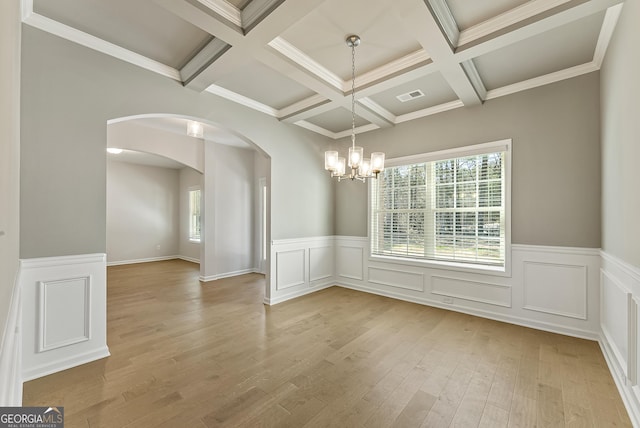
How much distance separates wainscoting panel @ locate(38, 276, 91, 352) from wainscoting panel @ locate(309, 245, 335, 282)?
3077mm

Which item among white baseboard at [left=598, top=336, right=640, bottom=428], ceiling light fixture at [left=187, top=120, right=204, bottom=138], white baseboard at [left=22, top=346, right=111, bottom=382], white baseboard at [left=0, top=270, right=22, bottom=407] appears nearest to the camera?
white baseboard at [left=0, top=270, right=22, bottom=407]

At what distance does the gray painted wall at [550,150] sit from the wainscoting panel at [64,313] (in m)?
4.71

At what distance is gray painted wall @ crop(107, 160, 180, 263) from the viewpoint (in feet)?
25.0

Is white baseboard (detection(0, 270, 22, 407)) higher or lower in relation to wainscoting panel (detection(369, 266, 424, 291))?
higher

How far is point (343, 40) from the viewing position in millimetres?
2633

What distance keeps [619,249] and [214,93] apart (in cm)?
445

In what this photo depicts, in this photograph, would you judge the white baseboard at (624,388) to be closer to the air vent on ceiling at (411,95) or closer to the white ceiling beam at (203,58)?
the air vent on ceiling at (411,95)

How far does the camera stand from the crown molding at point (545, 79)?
296cm

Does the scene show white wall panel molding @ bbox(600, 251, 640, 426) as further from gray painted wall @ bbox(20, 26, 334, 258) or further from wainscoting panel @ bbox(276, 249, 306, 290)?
gray painted wall @ bbox(20, 26, 334, 258)

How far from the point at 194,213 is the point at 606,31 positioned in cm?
891

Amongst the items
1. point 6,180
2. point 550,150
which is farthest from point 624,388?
point 6,180

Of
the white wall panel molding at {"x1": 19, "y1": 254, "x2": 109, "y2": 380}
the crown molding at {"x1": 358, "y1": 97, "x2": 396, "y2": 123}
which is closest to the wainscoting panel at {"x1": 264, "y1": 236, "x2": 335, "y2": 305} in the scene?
the white wall panel molding at {"x1": 19, "y1": 254, "x2": 109, "y2": 380}

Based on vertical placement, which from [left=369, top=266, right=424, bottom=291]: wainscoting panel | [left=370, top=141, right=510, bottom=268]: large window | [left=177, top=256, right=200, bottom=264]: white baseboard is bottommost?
[left=177, top=256, right=200, bottom=264]: white baseboard

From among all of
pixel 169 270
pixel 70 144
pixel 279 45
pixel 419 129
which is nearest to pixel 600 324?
pixel 419 129
